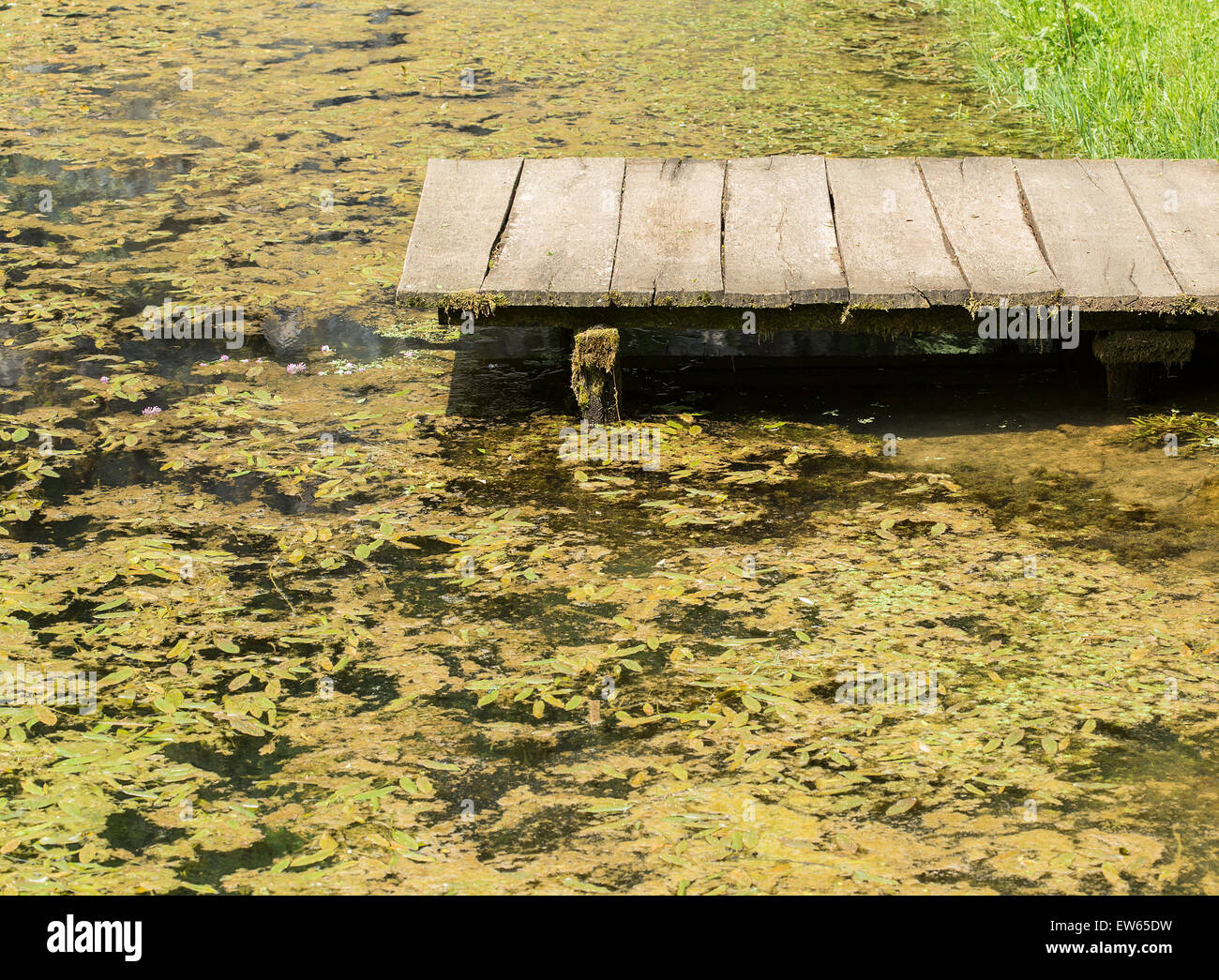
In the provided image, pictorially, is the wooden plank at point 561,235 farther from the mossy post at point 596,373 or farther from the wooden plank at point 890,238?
the wooden plank at point 890,238

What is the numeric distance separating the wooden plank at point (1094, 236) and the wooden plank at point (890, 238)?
393mm

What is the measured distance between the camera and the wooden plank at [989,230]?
414 centimetres

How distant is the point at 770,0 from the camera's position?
9594 millimetres

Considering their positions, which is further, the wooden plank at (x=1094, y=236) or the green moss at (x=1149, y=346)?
the green moss at (x=1149, y=346)

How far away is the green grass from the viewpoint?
5812 millimetres

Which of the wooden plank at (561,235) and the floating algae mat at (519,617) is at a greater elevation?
the wooden plank at (561,235)

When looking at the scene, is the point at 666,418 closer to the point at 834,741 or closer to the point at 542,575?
the point at 542,575

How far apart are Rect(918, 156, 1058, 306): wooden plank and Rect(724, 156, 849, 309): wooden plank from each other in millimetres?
442

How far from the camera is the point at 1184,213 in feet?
15.0

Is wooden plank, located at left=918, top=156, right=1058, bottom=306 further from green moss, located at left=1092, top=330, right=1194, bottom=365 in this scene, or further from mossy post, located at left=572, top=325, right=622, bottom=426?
mossy post, located at left=572, top=325, right=622, bottom=426

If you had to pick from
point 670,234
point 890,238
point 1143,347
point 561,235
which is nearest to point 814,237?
point 890,238

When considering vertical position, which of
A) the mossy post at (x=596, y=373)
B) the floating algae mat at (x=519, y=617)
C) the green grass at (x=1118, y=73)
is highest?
the green grass at (x=1118, y=73)

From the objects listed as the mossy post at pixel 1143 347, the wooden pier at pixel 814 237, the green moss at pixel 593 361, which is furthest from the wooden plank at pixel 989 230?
the green moss at pixel 593 361

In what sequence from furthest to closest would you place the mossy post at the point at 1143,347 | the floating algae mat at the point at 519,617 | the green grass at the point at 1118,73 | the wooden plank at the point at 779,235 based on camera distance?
1. the green grass at the point at 1118,73
2. the mossy post at the point at 1143,347
3. the wooden plank at the point at 779,235
4. the floating algae mat at the point at 519,617
